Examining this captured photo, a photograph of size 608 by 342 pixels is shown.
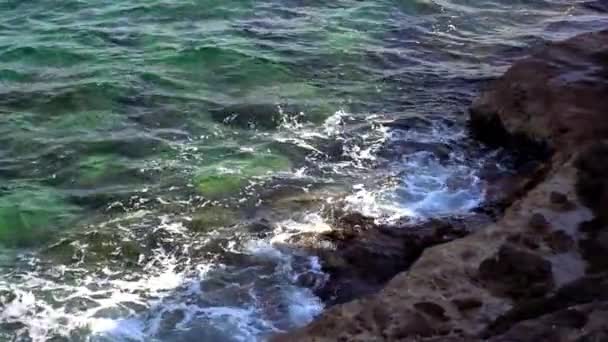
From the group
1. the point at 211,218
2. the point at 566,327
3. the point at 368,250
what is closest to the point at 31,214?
the point at 211,218

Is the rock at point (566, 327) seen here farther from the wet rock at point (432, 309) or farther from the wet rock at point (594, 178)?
the wet rock at point (594, 178)

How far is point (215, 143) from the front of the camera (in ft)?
60.5

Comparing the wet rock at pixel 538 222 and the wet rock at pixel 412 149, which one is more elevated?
the wet rock at pixel 538 222

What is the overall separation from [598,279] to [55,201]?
33.9 feet

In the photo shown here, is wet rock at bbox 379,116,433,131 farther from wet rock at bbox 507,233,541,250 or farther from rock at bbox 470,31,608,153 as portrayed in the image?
wet rock at bbox 507,233,541,250

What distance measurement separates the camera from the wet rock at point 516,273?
11.4 m

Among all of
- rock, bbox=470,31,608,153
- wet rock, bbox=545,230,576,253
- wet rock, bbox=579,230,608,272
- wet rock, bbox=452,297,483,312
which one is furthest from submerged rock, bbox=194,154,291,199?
wet rock, bbox=579,230,608,272

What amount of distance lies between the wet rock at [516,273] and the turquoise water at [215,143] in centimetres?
294

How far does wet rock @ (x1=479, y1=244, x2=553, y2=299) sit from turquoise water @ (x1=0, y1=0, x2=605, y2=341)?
9.63 ft

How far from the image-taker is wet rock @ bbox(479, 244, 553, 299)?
37.3 ft

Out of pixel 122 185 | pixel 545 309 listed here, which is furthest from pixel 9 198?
pixel 545 309

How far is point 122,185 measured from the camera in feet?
55.2

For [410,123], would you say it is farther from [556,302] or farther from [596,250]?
[556,302]

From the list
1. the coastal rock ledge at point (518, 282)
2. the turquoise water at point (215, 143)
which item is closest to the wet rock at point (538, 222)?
the coastal rock ledge at point (518, 282)
